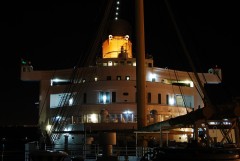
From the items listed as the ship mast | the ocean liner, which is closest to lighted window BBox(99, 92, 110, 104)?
the ocean liner

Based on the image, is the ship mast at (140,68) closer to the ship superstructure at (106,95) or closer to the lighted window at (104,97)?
the ship superstructure at (106,95)

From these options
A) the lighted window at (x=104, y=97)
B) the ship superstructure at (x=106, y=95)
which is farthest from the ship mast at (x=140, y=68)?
the lighted window at (x=104, y=97)

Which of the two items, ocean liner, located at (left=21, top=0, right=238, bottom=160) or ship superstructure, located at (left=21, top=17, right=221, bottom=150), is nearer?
ocean liner, located at (left=21, top=0, right=238, bottom=160)

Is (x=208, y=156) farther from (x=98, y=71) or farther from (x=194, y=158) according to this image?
(x=98, y=71)

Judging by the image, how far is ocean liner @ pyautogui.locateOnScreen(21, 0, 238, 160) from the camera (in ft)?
101

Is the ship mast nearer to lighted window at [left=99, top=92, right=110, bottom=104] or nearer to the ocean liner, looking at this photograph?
the ocean liner

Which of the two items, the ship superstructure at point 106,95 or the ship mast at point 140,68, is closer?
the ship mast at point 140,68

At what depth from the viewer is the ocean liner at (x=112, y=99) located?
30.9 m

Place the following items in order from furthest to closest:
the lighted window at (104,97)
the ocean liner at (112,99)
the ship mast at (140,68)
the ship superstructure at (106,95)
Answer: the lighted window at (104,97), the ship superstructure at (106,95), the ocean liner at (112,99), the ship mast at (140,68)

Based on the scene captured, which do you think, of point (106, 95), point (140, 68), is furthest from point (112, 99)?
point (140, 68)

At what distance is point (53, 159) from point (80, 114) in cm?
2323

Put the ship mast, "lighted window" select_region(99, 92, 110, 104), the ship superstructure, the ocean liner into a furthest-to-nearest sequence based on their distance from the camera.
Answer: "lighted window" select_region(99, 92, 110, 104) → the ship superstructure → the ocean liner → the ship mast

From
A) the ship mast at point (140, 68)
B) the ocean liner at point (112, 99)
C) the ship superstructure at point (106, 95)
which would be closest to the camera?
the ship mast at point (140, 68)

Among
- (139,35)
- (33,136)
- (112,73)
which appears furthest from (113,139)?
(33,136)
